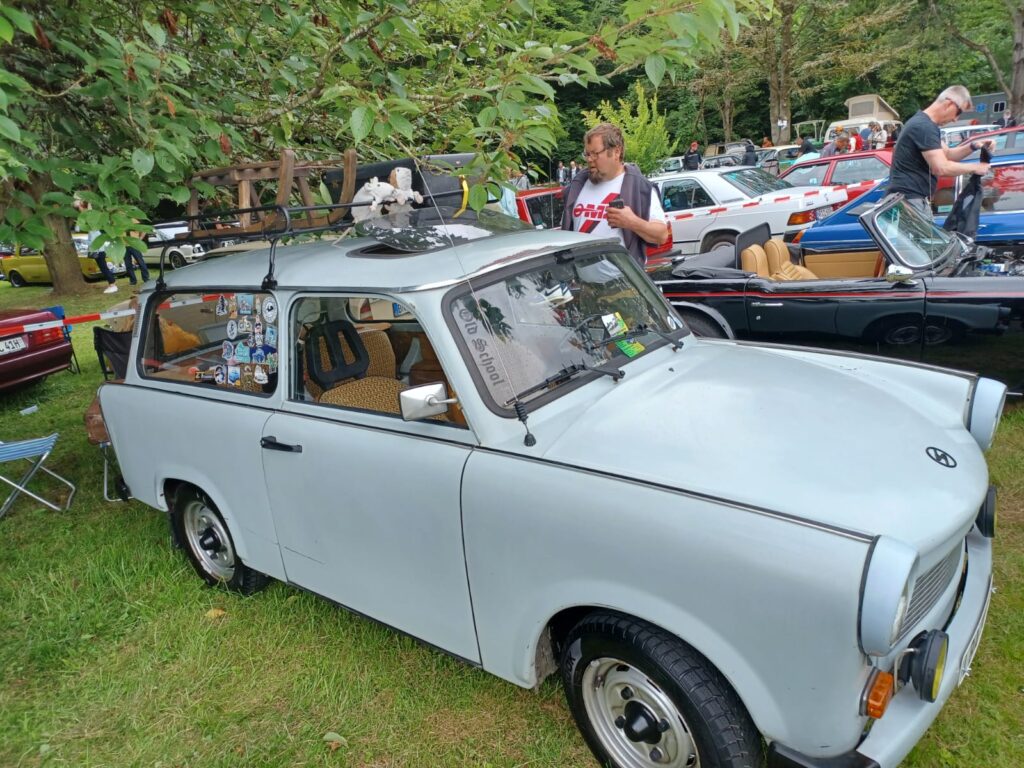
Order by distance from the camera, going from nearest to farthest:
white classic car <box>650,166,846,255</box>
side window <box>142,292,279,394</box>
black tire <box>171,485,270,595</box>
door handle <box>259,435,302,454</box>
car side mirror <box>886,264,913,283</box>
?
door handle <box>259,435,302,454</box>, side window <box>142,292,279,394</box>, black tire <box>171,485,270,595</box>, car side mirror <box>886,264,913,283</box>, white classic car <box>650,166,846,255</box>

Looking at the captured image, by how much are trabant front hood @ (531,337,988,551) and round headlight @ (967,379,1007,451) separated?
0.05 meters

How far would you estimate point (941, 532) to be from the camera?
184 centimetres

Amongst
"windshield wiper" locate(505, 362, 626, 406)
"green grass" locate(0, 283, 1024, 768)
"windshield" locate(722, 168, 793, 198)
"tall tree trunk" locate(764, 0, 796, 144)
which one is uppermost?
"tall tree trunk" locate(764, 0, 796, 144)

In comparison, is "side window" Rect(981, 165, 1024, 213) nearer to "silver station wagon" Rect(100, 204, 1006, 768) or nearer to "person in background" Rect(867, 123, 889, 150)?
"silver station wagon" Rect(100, 204, 1006, 768)

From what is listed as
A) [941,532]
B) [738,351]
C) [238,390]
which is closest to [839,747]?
[941,532]

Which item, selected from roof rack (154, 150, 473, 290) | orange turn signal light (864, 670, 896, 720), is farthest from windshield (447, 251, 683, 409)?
orange turn signal light (864, 670, 896, 720)

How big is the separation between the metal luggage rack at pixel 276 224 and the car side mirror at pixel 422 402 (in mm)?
1135

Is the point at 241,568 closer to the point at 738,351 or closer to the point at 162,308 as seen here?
the point at 162,308

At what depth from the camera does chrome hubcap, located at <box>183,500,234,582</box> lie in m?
3.63

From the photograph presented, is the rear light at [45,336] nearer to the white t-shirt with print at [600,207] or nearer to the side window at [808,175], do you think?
the white t-shirt with print at [600,207]

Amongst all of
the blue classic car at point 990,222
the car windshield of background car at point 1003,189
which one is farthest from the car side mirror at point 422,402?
the car windshield of background car at point 1003,189

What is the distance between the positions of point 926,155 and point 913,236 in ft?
3.27

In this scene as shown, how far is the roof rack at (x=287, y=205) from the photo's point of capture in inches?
129

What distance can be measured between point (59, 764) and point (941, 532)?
132 inches
